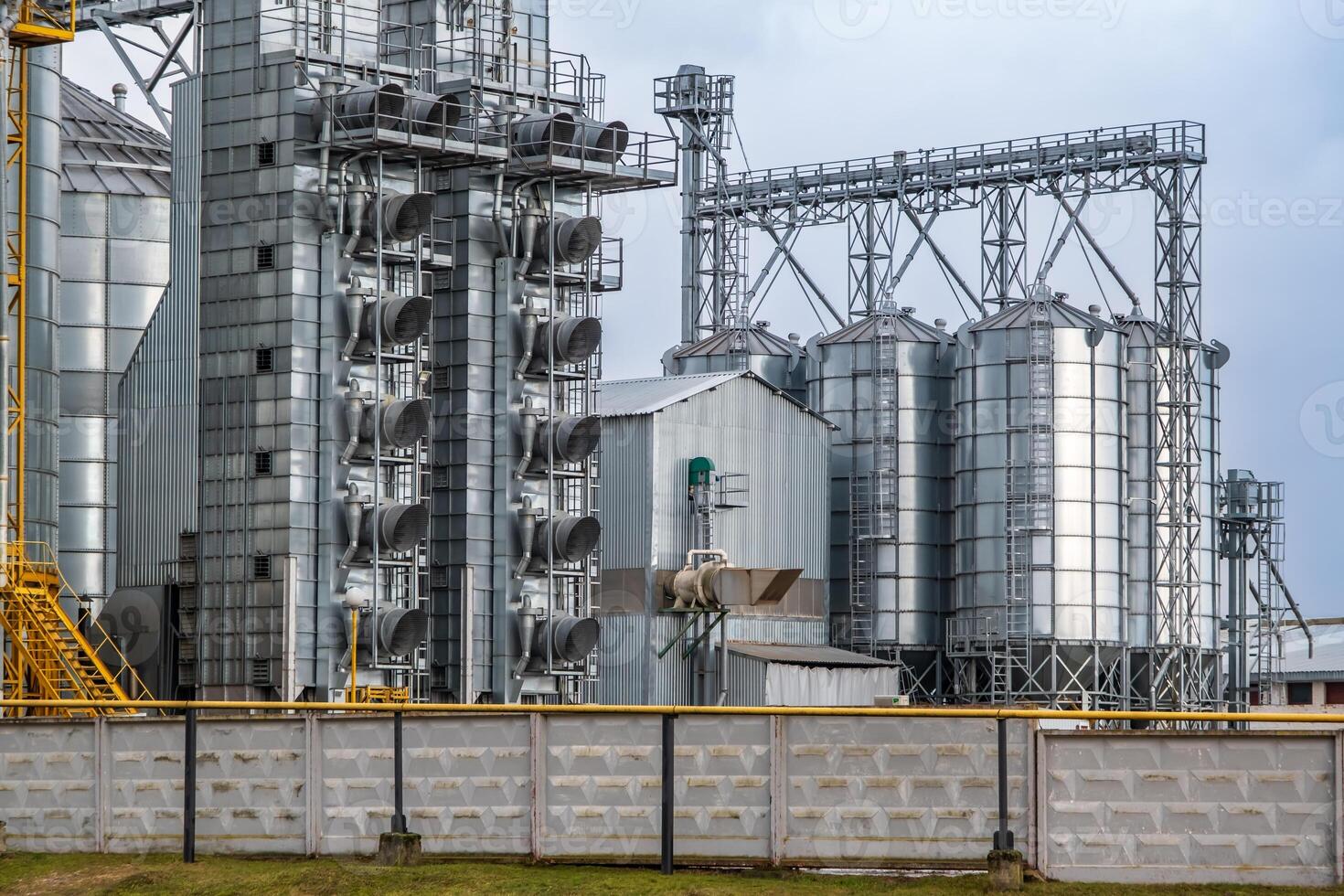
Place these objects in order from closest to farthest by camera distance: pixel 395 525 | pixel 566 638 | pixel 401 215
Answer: pixel 395 525 < pixel 401 215 < pixel 566 638

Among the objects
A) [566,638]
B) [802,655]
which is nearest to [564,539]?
[566,638]

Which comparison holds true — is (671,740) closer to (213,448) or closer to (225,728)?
(225,728)

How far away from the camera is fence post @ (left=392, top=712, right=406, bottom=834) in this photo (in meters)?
20.2

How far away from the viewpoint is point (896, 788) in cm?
1916

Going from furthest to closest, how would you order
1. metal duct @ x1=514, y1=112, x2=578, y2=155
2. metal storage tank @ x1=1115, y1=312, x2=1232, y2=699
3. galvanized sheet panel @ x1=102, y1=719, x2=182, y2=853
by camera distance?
metal storage tank @ x1=1115, y1=312, x2=1232, y2=699 < metal duct @ x1=514, y1=112, x2=578, y2=155 < galvanized sheet panel @ x1=102, y1=719, x2=182, y2=853

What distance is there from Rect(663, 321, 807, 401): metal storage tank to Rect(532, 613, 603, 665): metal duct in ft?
74.0

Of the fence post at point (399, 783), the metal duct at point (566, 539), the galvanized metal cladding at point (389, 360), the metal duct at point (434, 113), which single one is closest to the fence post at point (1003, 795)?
the fence post at point (399, 783)

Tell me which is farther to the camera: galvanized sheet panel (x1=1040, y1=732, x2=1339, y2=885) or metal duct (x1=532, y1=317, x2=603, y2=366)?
metal duct (x1=532, y1=317, x2=603, y2=366)

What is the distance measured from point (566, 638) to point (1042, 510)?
1971 centimetres

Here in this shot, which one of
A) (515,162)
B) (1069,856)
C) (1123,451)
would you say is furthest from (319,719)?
(1123,451)

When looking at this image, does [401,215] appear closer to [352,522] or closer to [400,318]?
[400,318]

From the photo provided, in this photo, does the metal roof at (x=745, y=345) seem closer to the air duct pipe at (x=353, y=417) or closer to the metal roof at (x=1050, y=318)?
the metal roof at (x=1050, y=318)

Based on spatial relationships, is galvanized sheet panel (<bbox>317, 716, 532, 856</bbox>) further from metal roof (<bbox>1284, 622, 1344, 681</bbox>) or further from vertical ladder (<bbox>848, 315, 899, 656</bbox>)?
metal roof (<bbox>1284, 622, 1344, 681</bbox>)

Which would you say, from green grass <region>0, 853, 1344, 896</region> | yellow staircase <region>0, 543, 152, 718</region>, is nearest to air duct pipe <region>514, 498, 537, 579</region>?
yellow staircase <region>0, 543, 152, 718</region>
